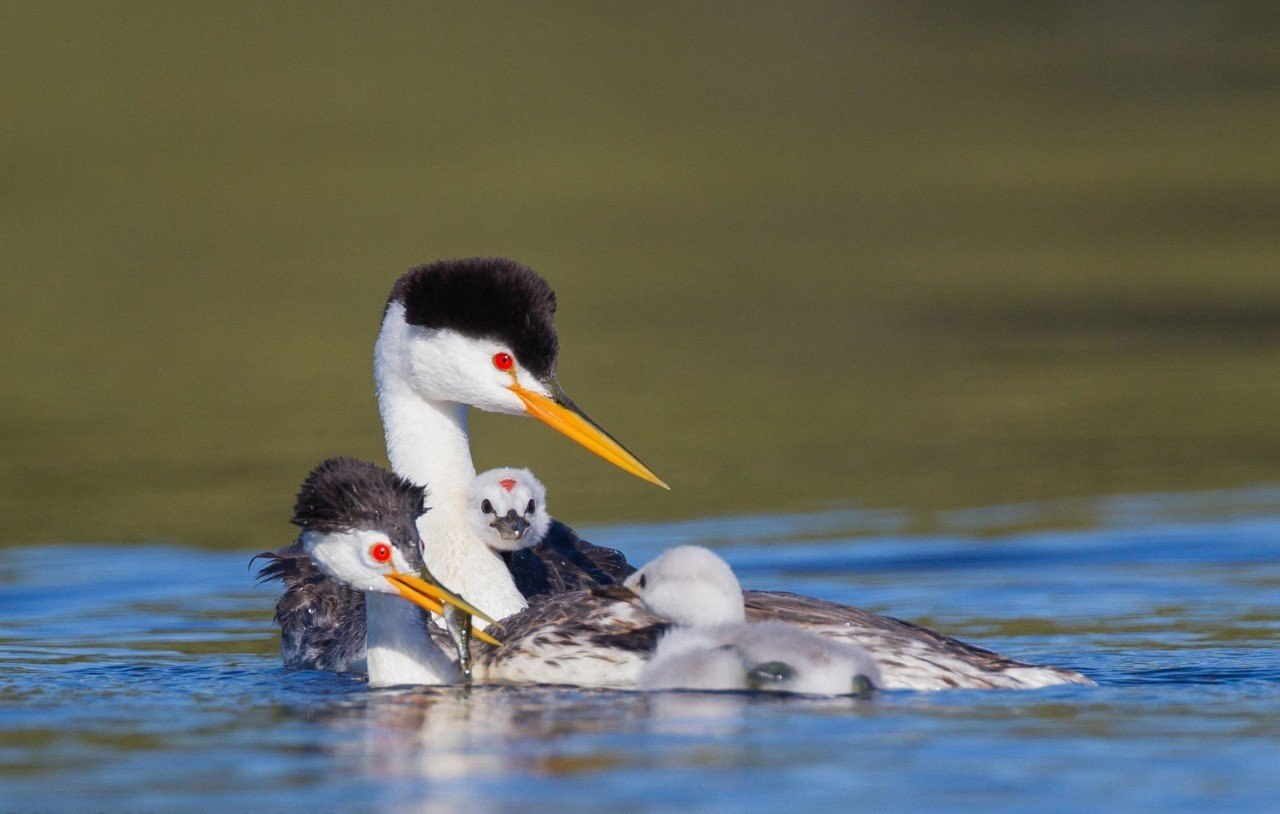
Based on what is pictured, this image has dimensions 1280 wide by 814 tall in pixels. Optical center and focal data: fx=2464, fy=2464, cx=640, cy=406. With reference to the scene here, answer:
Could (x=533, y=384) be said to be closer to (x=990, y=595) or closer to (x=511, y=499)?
(x=511, y=499)

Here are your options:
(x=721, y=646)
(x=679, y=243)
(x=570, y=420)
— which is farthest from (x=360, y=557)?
(x=679, y=243)

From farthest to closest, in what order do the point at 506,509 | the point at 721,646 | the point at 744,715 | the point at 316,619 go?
the point at 316,619 → the point at 506,509 → the point at 721,646 → the point at 744,715

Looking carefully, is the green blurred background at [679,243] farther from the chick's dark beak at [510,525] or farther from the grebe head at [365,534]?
the grebe head at [365,534]

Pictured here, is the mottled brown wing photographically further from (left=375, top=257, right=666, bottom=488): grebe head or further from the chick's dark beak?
(left=375, top=257, right=666, bottom=488): grebe head

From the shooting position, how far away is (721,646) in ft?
30.4

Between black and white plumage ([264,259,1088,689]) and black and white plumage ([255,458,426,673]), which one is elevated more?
black and white plumage ([264,259,1088,689])

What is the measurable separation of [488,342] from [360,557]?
5.24 ft

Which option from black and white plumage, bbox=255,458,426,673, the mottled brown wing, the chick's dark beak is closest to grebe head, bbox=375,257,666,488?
the chick's dark beak

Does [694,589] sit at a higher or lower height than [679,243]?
lower

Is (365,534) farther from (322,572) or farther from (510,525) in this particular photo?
(510,525)

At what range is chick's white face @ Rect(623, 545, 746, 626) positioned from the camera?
9.43 m

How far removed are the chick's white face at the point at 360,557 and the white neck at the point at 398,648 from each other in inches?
10.0

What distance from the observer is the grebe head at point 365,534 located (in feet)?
31.7

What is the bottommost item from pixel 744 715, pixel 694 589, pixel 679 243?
pixel 744 715
